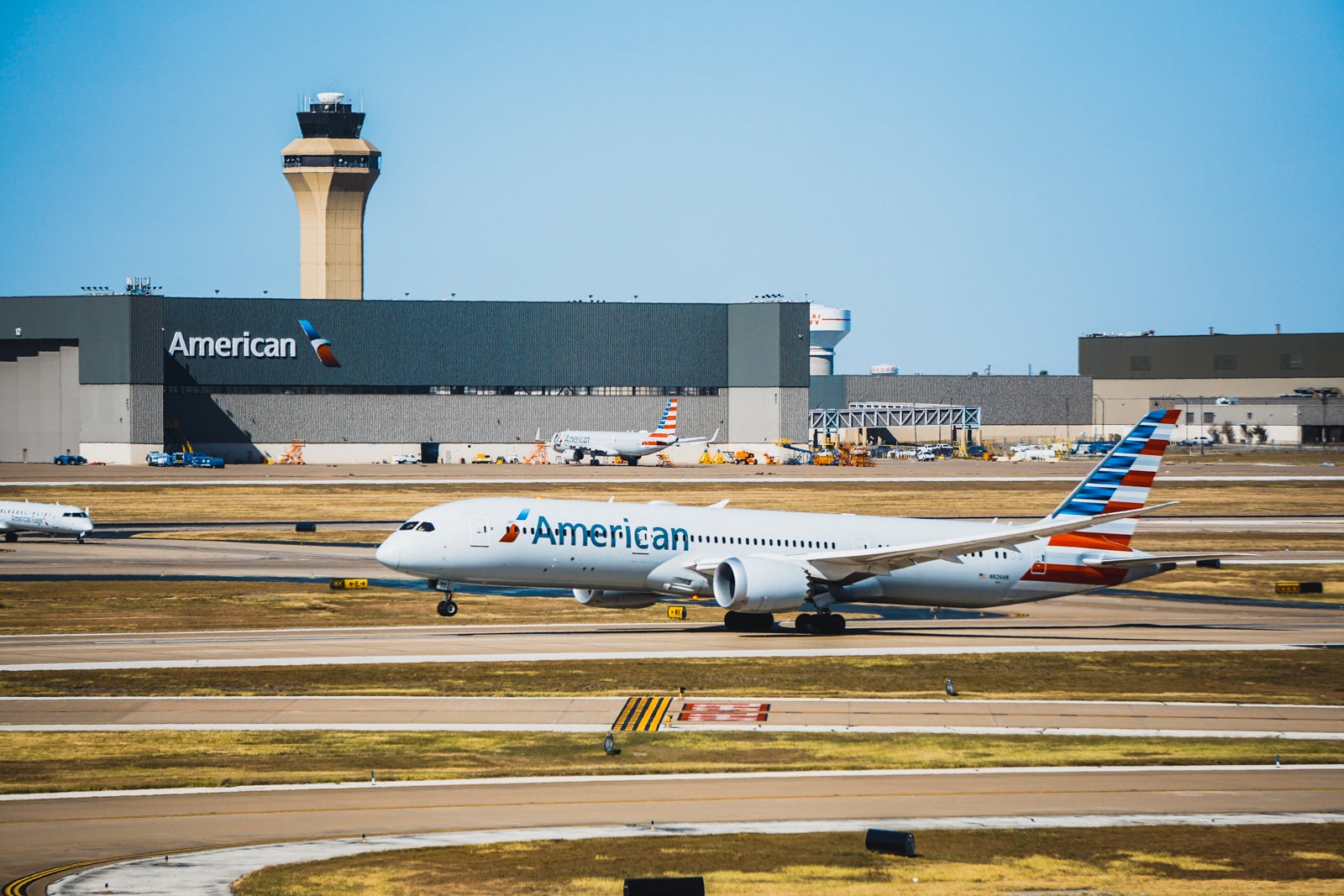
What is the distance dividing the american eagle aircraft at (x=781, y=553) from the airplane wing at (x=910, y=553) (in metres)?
0.06

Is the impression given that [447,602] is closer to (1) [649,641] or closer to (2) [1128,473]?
(1) [649,641]

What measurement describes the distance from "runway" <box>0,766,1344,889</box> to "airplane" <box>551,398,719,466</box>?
144 meters

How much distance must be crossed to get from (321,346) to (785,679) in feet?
484

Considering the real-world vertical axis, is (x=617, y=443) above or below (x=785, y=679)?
above

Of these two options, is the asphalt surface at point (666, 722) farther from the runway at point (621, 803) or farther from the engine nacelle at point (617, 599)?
the engine nacelle at point (617, 599)

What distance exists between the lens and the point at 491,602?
190ft

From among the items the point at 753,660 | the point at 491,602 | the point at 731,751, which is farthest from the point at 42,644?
the point at 731,751

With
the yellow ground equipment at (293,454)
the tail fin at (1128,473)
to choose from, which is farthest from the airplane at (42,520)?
the yellow ground equipment at (293,454)

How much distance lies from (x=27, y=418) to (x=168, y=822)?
16590 cm

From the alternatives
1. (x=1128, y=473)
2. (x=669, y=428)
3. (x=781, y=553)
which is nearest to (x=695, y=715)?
(x=781, y=553)

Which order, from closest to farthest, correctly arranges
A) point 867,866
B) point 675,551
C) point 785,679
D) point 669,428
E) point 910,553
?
point 867,866
point 785,679
point 675,551
point 910,553
point 669,428

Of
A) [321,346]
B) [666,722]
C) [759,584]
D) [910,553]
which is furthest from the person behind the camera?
[321,346]

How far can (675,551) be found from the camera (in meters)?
47.4

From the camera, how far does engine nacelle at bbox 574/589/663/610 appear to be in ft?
160
